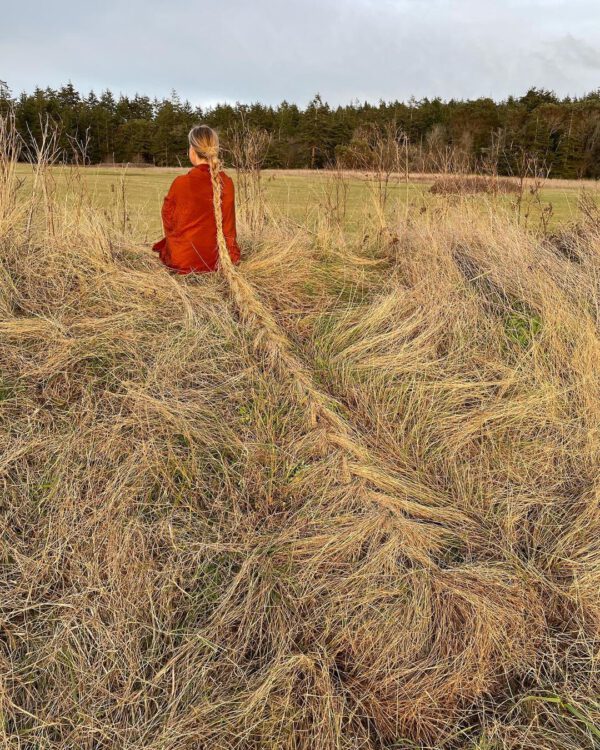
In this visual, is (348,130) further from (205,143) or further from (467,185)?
(205,143)

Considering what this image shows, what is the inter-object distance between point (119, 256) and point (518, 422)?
2.69 meters

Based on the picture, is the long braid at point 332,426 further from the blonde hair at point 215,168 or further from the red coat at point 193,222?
the red coat at point 193,222

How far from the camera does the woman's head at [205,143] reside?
145 inches

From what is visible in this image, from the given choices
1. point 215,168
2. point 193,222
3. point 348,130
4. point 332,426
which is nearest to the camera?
point 332,426

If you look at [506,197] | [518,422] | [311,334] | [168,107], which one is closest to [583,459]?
[518,422]

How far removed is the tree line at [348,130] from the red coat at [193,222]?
0.90 metres

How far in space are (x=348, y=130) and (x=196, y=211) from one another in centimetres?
1911

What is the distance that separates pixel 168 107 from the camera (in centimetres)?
2991

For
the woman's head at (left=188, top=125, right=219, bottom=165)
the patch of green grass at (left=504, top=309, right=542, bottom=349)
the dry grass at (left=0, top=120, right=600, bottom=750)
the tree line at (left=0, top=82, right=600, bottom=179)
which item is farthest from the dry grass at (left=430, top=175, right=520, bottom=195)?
the woman's head at (left=188, top=125, right=219, bottom=165)

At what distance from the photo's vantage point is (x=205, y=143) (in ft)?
12.1

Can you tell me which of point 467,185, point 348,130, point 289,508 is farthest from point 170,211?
point 348,130

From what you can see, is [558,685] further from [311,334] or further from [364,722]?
[311,334]

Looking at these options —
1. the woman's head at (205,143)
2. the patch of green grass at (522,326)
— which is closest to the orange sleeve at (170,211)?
the woman's head at (205,143)

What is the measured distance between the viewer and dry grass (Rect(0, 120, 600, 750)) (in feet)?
5.59
